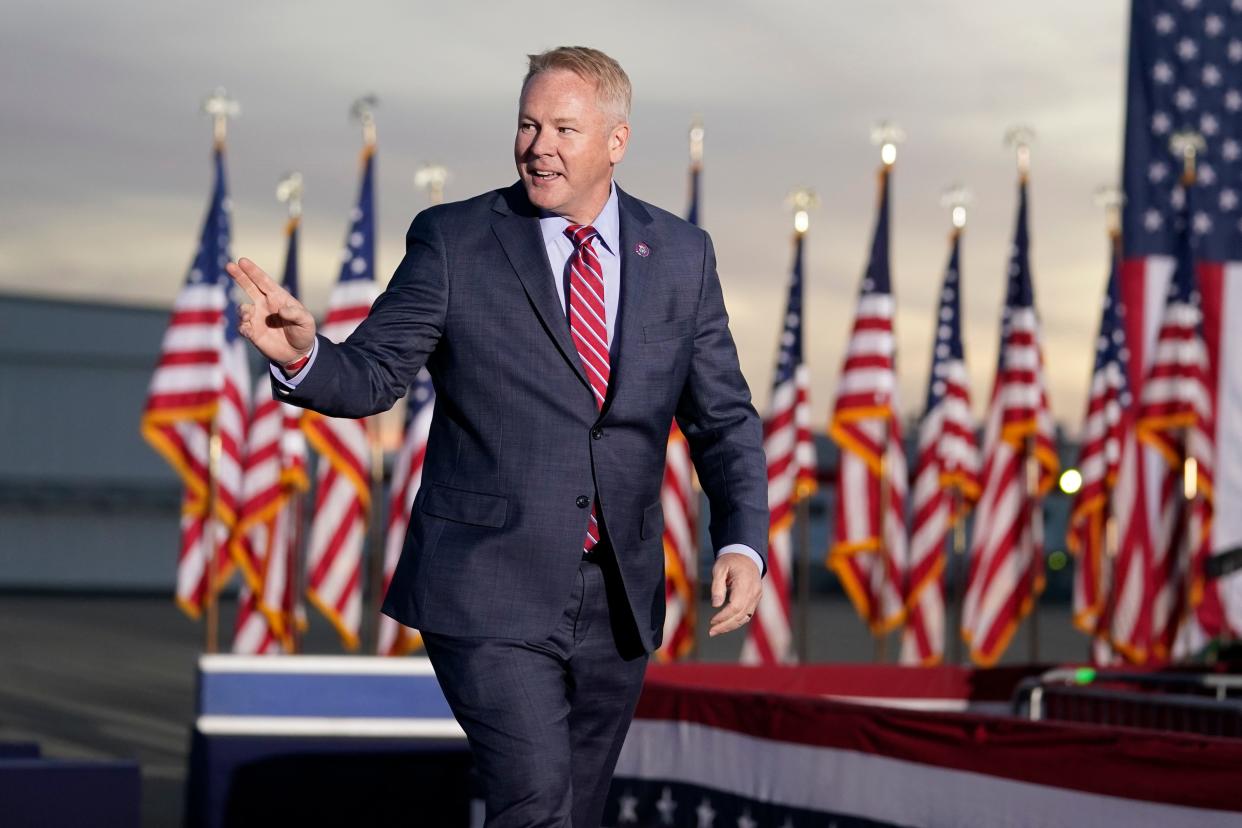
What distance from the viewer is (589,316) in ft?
9.78

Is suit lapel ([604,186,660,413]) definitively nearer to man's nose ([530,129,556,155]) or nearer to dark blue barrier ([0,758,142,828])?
man's nose ([530,129,556,155])

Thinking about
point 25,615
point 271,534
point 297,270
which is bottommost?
point 25,615

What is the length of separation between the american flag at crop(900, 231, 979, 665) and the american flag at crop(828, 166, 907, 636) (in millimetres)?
275

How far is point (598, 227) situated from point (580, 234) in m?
0.04

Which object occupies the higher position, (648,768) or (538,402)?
(538,402)

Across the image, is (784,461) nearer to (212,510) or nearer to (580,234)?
(212,510)

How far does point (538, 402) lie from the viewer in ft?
9.55

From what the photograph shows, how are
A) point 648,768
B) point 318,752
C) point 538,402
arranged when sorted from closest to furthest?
point 538,402
point 648,768
point 318,752

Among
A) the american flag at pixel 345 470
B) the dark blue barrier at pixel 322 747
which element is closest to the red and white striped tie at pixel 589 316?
the dark blue barrier at pixel 322 747

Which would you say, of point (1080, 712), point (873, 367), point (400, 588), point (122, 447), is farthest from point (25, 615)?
point (400, 588)

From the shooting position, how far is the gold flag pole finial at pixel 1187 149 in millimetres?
15883

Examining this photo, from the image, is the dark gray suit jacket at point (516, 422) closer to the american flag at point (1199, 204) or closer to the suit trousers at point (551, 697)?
the suit trousers at point (551, 697)

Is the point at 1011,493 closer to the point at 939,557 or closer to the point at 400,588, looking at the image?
the point at 939,557

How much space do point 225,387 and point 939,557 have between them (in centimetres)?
566
